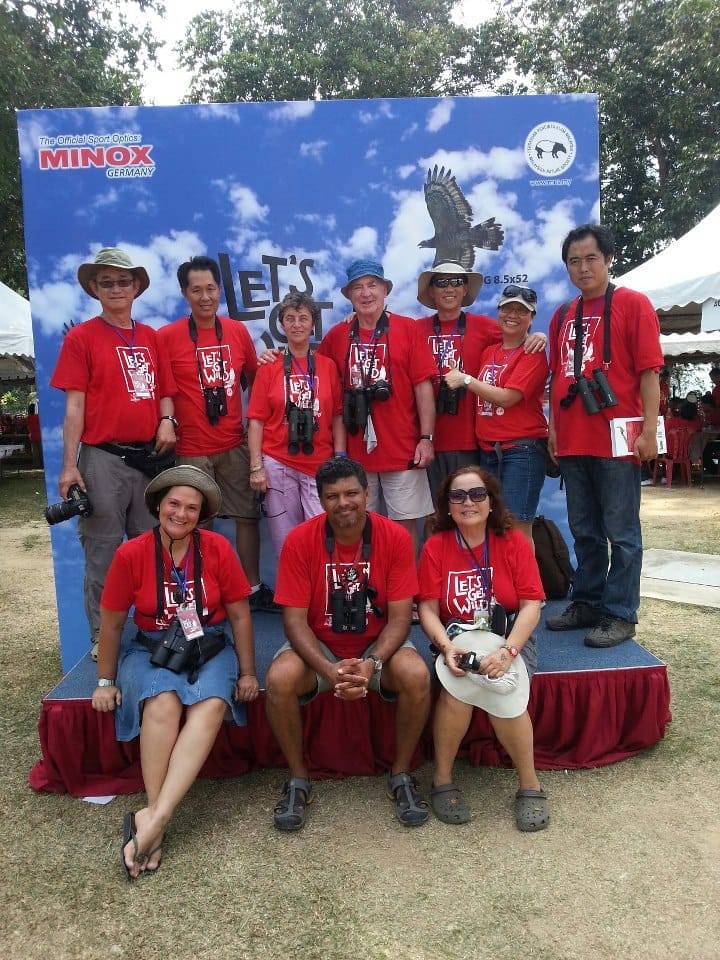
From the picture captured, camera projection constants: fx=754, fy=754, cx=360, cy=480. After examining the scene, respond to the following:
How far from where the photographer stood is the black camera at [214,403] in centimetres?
348

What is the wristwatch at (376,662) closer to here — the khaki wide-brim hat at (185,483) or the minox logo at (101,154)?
the khaki wide-brim hat at (185,483)

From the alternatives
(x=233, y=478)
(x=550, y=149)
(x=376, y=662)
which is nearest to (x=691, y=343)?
(x=550, y=149)

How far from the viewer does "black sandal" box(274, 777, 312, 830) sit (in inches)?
98.3

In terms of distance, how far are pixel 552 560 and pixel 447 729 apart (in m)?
1.57

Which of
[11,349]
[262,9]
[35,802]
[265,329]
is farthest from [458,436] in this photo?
[262,9]

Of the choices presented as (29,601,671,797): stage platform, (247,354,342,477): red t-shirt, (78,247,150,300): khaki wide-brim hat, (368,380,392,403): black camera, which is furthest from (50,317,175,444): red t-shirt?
(29,601,671,797): stage platform

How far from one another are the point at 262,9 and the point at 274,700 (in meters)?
18.3

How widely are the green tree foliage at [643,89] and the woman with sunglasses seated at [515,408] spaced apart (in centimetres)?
1243

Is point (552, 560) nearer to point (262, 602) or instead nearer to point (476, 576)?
point (476, 576)

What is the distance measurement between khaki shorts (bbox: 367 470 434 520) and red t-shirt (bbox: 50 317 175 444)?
1.07 m

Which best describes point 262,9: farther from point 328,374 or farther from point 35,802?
point 35,802

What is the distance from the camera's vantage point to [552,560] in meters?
3.91

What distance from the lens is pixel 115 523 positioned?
3.31 meters

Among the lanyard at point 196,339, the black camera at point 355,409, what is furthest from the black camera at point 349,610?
the lanyard at point 196,339
